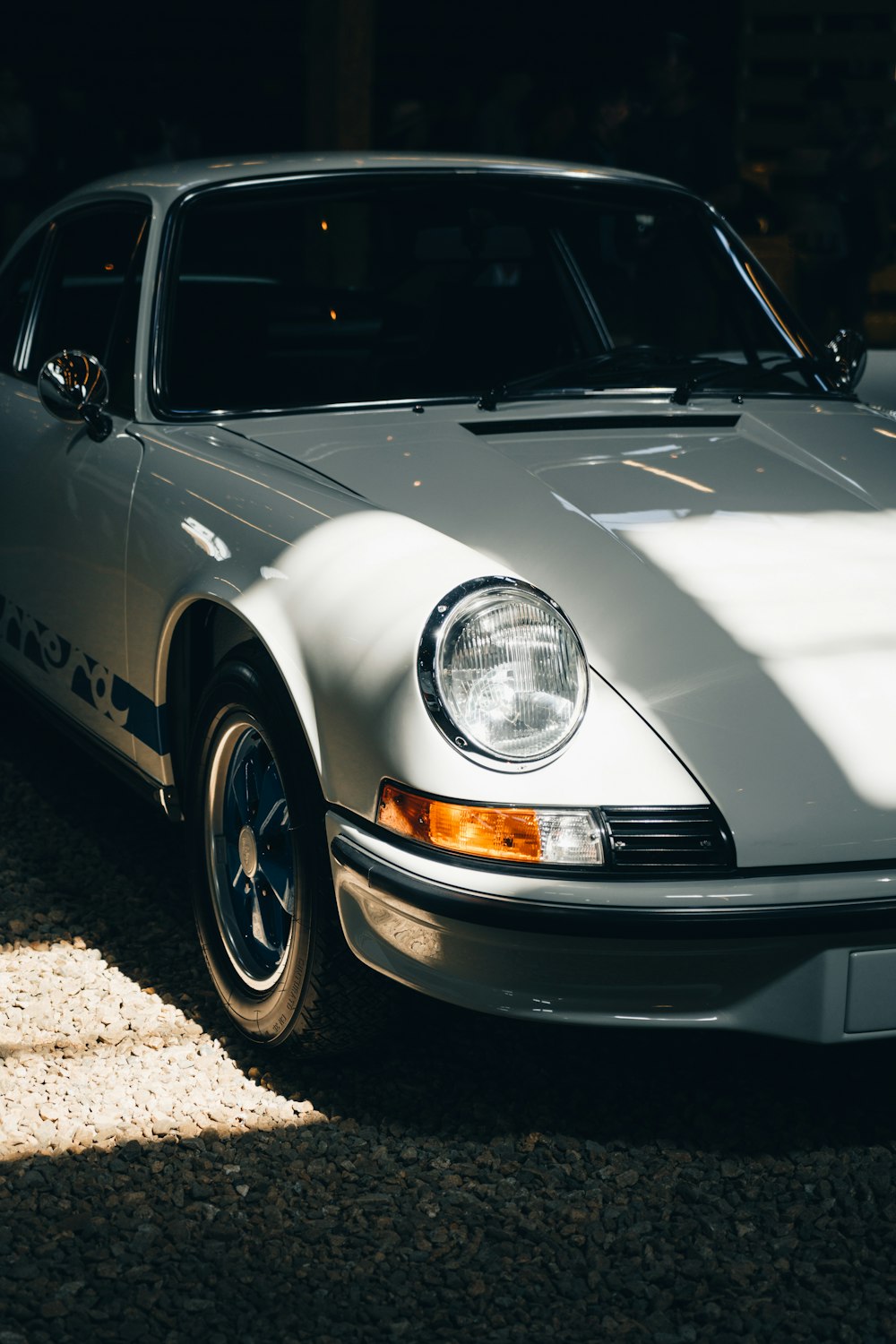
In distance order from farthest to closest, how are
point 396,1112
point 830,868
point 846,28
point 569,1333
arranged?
point 846,28 → point 396,1112 → point 830,868 → point 569,1333

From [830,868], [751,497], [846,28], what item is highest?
[846,28]

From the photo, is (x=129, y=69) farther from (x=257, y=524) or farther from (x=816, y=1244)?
(x=816, y=1244)

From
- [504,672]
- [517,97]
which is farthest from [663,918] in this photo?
[517,97]

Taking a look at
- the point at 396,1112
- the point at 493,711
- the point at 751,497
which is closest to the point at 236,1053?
the point at 396,1112

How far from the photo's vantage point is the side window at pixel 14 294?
167 inches

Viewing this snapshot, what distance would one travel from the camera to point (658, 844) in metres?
2.24

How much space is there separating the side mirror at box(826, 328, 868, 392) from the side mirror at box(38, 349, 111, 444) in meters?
1.63

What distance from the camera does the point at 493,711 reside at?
2312 mm

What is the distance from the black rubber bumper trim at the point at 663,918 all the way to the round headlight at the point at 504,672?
207mm

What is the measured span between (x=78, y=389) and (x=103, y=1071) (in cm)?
139

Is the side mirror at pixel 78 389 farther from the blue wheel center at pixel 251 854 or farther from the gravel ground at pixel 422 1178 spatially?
the gravel ground at pixel 422 1178

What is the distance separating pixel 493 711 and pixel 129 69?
1238cm

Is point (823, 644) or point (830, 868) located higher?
point (823, 644)

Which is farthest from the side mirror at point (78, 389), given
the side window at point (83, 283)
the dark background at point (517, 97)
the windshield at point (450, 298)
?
the dark background at point (517, 97)
